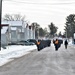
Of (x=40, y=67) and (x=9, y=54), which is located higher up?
(x=40, y=67)

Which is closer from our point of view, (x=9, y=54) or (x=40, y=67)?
(x=40, y=67)

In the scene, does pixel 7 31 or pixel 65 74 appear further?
pixel 7 31

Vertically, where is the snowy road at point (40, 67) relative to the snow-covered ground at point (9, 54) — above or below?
above

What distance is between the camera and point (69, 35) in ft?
552

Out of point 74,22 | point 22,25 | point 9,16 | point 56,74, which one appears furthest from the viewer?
point 74,22

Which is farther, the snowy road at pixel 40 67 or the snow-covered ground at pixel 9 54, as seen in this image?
the snow-covered ground at pixel 9 54

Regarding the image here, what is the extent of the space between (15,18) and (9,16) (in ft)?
10.4

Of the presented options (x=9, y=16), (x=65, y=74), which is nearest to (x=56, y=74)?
(x=65, y=74)

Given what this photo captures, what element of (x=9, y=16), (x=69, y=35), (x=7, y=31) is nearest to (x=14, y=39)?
(x=7, y=31)

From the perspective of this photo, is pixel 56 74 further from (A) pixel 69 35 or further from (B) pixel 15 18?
(A) pixel 69 35

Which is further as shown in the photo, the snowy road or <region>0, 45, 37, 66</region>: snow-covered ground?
<region>0, 45, 37, 66</region>: snow-covered ground

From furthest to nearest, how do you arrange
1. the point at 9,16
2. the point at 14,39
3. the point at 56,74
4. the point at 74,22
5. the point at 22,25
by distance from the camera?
the point at 74,22, the point at 9,16, the point at 22,25, the point at 14,39, the point at 56,74

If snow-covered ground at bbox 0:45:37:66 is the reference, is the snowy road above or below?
above

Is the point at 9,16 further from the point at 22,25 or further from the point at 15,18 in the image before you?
the point at 22,25
